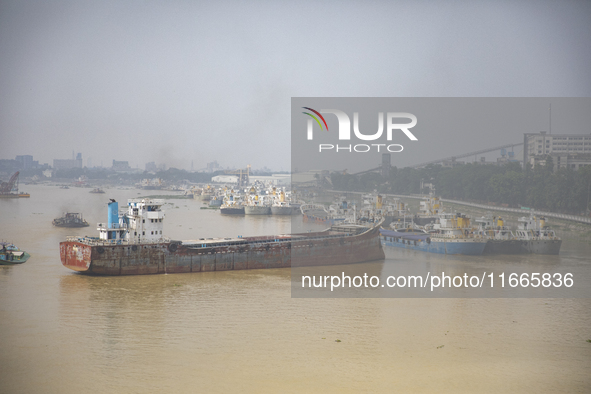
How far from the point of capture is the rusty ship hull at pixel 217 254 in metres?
16.9

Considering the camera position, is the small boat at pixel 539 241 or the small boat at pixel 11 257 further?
the small boat at pixel 539 241

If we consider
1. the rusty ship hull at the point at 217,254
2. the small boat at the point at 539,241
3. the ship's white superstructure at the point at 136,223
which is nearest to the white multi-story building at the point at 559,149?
the small boat at the point at 539,241

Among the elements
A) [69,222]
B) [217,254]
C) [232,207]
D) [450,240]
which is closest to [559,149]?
[450,240]

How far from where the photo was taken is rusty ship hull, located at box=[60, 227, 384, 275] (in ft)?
55.3

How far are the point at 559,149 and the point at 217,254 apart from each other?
34976 mm

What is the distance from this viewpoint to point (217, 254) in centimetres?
1861

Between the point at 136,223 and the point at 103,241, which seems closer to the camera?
the point at 103,241

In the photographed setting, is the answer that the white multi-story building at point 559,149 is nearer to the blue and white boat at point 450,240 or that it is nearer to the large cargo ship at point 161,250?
the blue and white boat at point 450,240

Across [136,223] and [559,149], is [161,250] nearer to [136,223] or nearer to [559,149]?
[136,223]

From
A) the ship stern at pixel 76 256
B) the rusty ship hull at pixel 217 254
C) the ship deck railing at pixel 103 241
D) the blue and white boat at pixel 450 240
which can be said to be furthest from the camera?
the blue and white boat at pixel 450 240

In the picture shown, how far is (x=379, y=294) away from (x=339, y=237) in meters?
5.74

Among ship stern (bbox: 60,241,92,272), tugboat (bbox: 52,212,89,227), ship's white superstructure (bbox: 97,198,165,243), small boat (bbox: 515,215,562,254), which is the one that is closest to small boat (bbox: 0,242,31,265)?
ship stern (bbox: 60,241,92,272)

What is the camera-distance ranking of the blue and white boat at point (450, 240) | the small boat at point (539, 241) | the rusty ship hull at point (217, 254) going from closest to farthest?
1. the rusty ship hull at point (217, 254)
2. the blue and white boat at point (450, 240)
3. the small boat at point (539, 241)

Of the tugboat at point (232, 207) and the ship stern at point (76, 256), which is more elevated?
the tugboat at point (232, 207)
